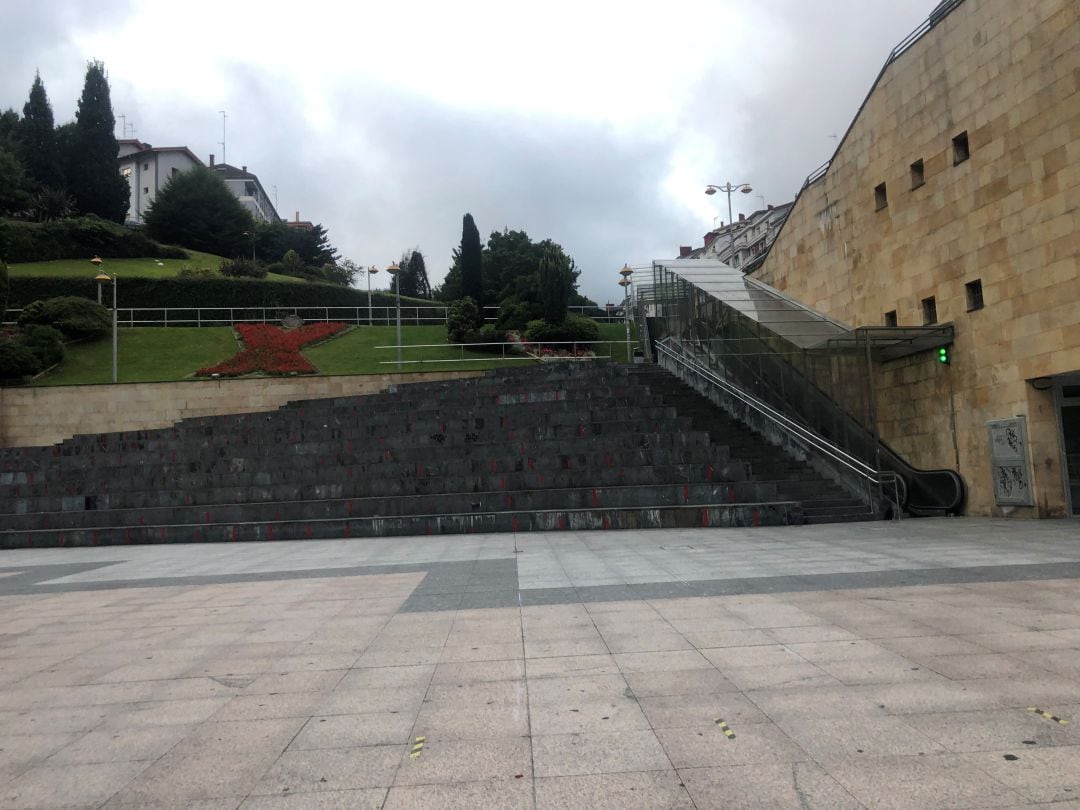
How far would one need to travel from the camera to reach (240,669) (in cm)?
475

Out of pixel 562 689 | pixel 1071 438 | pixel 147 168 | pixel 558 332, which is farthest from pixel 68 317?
pixel 147 168

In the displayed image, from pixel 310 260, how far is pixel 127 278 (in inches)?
1196

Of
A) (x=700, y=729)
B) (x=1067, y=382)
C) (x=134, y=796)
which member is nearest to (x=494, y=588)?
(x=700, y=729)

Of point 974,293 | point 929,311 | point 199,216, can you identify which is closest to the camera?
point 974,293

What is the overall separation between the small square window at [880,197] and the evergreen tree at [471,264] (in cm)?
2920

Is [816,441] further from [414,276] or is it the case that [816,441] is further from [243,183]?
[243,183]

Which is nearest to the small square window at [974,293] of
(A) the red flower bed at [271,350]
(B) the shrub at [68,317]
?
(A) the red flower bed at [271,350]

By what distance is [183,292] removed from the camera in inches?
1539

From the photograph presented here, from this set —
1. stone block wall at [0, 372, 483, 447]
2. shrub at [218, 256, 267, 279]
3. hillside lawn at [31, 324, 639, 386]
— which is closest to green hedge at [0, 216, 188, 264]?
shrub at [218, 256, 267, 279]

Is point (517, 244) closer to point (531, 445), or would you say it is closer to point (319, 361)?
point (319, 361)

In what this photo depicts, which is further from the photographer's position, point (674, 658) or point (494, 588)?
point (494, 588)

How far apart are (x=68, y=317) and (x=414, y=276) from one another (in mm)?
43933

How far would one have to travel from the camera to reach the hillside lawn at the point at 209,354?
88.4ft

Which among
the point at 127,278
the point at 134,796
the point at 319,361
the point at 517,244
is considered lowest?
the point at 134,796
